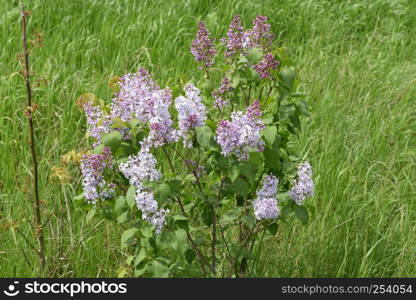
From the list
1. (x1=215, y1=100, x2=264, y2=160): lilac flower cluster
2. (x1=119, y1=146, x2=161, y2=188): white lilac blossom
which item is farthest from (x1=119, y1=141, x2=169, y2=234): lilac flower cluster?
(x1=215, y1=100, x2=264, y2=160): lilac flower cluster

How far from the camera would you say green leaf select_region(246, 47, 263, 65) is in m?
2.86

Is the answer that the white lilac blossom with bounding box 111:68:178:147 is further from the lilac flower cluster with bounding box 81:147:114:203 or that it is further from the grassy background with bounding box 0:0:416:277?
the grassy background with bounding box 0:0:416:277

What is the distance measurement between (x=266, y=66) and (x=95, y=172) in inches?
30.2

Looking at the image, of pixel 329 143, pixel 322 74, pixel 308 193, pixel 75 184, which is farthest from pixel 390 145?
pixel 75 184

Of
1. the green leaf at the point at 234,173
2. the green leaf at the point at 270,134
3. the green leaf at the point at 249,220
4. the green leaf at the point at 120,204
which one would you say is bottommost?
the green leaf at the point at 249,220

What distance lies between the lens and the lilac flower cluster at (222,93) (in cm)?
293

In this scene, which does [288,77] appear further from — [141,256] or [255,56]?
[141,256]

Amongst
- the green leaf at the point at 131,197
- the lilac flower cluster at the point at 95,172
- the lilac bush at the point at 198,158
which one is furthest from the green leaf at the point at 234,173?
the lilac flower cluster at the point at 95,172

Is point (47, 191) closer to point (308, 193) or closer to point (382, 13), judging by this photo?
point (308, 193)

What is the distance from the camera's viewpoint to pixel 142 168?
2.62m

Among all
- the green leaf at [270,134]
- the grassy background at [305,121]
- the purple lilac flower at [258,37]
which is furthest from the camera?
the grassy background at [305,121]

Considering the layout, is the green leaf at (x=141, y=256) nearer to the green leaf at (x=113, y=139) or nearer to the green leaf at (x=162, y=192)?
the green leaf at (x=162, y=192)

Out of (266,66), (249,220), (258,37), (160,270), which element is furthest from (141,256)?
(258,37)

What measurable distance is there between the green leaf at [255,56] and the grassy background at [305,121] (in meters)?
1.02
